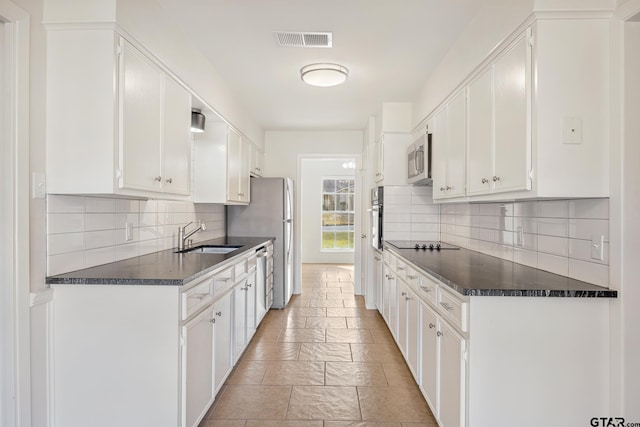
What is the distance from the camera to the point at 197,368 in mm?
2123

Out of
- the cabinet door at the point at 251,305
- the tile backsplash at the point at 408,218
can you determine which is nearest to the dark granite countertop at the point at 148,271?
the cabinet door at the point at 251,305

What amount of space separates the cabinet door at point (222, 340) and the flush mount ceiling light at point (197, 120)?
4.75ft

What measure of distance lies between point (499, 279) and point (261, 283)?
8.84ft

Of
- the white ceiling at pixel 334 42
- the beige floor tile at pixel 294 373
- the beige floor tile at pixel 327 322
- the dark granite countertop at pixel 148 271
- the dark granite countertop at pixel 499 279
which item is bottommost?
the beige floor tile at pixel 294 373

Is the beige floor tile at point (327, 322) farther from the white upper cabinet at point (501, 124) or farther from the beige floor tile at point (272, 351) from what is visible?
the white upper cabinet at point (501, 124)

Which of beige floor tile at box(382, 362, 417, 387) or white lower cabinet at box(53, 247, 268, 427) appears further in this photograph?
beige floor tile at box(382, 362, 417, 387)

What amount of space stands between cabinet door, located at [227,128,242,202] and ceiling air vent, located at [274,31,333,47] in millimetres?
1272

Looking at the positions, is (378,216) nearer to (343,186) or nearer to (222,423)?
(222,423)

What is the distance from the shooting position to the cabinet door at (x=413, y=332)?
8.61 ft

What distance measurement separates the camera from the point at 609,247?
5.64ft

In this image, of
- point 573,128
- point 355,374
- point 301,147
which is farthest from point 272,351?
point 301,147

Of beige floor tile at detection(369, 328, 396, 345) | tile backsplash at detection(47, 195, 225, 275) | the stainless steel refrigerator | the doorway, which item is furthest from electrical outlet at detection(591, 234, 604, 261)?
the doorway

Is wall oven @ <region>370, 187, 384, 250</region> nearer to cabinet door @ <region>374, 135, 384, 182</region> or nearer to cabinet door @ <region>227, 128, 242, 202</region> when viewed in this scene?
cabinet door @ <region>374, 135, 384, 182</region>

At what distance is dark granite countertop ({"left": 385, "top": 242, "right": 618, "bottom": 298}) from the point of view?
1681mm
